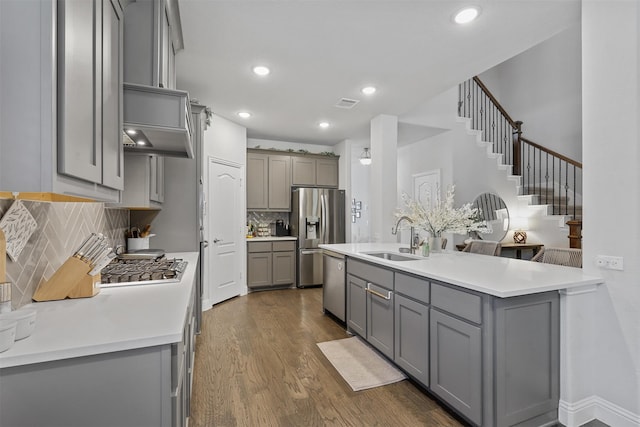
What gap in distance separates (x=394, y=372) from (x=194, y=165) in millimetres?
2696

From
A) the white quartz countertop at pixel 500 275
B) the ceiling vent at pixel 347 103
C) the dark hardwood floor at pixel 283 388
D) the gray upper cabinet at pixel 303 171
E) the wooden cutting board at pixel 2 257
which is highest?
the ceiling vent at pixel 347 103

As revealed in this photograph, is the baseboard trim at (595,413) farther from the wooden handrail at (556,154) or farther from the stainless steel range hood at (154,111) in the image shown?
the wooden handrail at (556,154)

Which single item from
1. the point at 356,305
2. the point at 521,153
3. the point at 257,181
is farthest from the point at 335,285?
the point at 521,153

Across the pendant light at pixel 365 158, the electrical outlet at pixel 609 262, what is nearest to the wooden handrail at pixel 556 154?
the pendant light at pixel 365 158

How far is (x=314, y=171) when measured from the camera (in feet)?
19.2

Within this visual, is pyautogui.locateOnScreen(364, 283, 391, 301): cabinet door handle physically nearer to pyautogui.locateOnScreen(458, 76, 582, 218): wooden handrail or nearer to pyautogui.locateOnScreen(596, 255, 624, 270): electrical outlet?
pyautogui.locateOnScreen(596, 255, 624, 270): electrical outlet

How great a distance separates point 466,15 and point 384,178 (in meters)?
2.37

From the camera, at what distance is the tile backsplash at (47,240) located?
129 centimetres

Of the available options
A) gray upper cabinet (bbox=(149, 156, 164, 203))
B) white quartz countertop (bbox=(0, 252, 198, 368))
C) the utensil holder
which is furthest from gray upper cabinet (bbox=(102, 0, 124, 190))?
the utensil holder

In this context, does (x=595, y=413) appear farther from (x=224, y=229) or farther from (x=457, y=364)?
(x=224, y=229)

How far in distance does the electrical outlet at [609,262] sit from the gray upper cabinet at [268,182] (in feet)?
14.4

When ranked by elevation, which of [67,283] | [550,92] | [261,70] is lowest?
[67,283]

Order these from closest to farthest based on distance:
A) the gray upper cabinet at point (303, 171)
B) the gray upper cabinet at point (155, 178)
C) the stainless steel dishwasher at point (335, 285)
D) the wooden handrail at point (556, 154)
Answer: the gray upper cabinet at point (155, 178)
the stainless steel dishwasher at point (335, 285)
the wooden handrail at point (556, 154)
the gray upper cabinet at point (303, 171)

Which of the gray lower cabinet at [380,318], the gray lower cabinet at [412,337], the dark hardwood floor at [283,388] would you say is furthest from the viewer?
the gray lower cabinet at [380,318]
